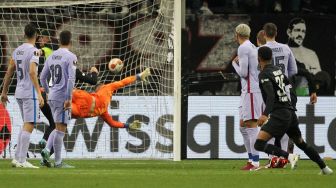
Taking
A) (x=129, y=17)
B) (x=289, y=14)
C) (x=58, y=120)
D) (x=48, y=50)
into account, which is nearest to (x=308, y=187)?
(x=58, y=120)

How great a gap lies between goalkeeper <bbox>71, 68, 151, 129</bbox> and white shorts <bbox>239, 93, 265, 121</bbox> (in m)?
2.36

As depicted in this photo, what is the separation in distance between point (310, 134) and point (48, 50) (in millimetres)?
4811

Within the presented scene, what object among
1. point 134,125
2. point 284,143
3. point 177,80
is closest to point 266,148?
point 284,143

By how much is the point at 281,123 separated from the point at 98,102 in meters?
4.37

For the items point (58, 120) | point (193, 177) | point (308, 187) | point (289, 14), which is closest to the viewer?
point (308, 187)

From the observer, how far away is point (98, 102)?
1728 centimetres

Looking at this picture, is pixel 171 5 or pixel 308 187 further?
pixel 171 5

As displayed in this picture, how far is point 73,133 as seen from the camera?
18953 millimetres

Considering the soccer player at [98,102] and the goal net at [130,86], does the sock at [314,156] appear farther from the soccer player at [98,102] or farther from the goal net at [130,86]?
the goal net at [130,86]

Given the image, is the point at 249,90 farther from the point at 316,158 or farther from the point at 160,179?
the point at 160,179

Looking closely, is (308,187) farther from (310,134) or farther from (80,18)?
(80,18)

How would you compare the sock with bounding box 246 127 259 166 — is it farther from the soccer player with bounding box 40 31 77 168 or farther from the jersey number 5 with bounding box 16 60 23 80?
the jersey number 5 with bounding box 16 60 23 80

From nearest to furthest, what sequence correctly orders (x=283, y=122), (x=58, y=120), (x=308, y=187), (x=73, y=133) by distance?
(x=308, y=187), (x=283, y=122), (x=58, y=120), (x=73, y=133)

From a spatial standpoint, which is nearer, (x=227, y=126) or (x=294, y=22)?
(x=227, y=126)
